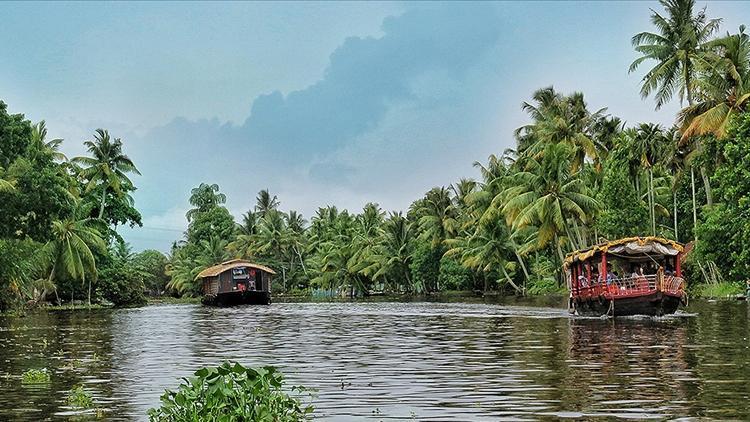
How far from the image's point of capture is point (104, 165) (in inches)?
2505

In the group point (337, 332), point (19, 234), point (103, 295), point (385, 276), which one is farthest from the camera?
point (385, 276)

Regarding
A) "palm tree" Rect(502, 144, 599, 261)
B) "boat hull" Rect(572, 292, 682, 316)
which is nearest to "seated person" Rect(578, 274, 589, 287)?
"boat hull" Rect(572, 292, 682, 316)

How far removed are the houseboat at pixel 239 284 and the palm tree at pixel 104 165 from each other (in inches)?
401

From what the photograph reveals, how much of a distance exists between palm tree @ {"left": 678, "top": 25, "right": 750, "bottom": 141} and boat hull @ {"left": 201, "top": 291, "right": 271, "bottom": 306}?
34.3 metres

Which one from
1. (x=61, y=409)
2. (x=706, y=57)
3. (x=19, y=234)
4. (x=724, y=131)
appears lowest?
(x=61, y=409)

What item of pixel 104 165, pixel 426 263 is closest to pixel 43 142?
pixel 104 165

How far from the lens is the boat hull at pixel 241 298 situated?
61.6m

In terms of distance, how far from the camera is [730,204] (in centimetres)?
3484

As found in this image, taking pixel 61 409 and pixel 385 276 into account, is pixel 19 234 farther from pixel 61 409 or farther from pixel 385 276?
pixel 385 276

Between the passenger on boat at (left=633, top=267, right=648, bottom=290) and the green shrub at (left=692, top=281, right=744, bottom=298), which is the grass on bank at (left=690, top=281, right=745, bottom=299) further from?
the passenger on boat at (left=633, top=267, right=648, bottom=290)

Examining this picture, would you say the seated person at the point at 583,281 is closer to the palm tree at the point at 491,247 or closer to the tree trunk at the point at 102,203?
the palm tree at the point at 491,247

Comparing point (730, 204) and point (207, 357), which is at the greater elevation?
point (730, 204)

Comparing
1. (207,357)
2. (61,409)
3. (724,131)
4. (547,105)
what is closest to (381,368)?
(207,357)

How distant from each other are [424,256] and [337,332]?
53.2m
